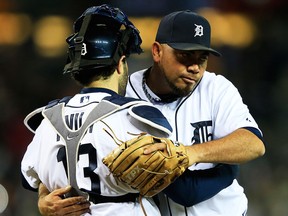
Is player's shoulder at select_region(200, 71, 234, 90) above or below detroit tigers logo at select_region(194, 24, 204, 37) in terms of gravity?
below

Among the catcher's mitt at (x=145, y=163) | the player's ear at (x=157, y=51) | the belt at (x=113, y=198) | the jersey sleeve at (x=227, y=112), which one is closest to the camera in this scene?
the catcher's mitt at (x=145, y=163)

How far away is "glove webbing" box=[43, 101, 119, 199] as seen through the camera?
7.10 ft

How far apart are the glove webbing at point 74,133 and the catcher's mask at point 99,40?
17 centimetres

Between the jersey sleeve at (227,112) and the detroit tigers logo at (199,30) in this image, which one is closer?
the jersey sleeve at (227,112)

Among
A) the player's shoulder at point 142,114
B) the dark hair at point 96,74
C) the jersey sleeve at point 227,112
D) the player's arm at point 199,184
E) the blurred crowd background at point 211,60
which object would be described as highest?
the dark hair at point 96,74

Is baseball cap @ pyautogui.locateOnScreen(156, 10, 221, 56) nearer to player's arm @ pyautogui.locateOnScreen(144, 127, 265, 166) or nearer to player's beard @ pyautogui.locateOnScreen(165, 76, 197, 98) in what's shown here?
player's beard @ pyautogui.locateOnScreen(165, 76, 197, 98)

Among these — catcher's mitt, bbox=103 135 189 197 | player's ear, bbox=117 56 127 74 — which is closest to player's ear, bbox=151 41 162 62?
player's ear, bbox=117 56 127 74

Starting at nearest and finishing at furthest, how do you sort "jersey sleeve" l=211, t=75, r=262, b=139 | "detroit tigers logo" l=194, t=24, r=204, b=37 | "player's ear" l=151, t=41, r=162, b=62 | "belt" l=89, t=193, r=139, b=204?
"belt" l=89, t=193, r=139, b=204
"jersey sleeve" l=211, t=75, r=262, b=139
"detroit tigers logo" l=194, t=24, r=204, b=37
"player's ear" l=151, t=41, r=162, b=62

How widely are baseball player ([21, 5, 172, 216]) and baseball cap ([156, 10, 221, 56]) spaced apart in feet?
0.89

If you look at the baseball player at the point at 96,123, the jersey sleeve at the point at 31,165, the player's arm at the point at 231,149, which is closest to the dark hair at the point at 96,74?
the baseball player at the point at 96,123

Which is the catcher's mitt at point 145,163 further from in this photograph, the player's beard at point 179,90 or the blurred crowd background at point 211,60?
the blurred crowd background at point 211,60

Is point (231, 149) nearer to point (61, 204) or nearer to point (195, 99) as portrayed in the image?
point (195, 99)

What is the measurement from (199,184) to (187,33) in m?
0.63

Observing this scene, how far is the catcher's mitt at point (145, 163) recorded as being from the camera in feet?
6.77
